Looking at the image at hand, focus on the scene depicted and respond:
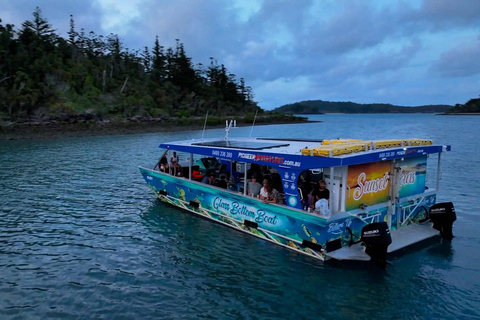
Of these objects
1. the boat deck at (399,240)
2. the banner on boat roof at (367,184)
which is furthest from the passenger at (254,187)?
the boat deck at (399,240)

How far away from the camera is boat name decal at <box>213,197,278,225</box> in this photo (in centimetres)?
1032

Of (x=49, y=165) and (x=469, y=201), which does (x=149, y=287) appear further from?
(x=49, y=165)

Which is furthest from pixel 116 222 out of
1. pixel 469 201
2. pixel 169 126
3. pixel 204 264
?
pixel 169 126

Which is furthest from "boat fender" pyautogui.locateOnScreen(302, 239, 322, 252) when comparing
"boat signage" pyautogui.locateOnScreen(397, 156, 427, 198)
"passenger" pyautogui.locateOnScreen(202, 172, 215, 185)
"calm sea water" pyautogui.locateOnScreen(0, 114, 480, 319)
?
"passenger" pyautogui.locateOnScreen(202, 172, 215, 185)

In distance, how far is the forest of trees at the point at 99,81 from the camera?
53.3 metres

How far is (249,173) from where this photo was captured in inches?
481

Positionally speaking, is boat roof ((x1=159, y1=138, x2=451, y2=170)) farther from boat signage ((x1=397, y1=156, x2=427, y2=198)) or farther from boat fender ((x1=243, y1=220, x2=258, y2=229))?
boat fender ((x1=243, y1=220, x2=258, y2=229))

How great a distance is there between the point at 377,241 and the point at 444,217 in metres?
3.25

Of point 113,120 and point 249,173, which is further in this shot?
point 113,120

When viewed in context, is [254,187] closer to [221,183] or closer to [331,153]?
[221,183]

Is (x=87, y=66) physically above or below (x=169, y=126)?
above

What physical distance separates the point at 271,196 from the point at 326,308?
11.8 feet

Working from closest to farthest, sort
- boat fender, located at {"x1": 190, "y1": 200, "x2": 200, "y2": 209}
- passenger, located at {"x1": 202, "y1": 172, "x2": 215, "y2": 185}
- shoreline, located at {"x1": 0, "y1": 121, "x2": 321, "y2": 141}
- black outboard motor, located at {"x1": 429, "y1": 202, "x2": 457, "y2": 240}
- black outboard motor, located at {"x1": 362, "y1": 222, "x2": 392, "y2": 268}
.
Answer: black outboard motor, located at {"x1": 362, "y1": 222, "x2": 392, "y2": 268}
black outboard motor, located at {"x1": 429, "y1": 202, "x2": 457, "y2": 240}
passenger, located at {"x1": 202, "y1": 172, "x2": 215, "y2": 185}
boat fender, located at {"x1": 190, "y1": 200, "x2": 200, "y2": 209}
shoreline, located at {"x1": 0, "y1": 121, "x2": 321, "y2": 141}

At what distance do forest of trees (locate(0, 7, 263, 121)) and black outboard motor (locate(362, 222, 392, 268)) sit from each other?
49.0 metres
